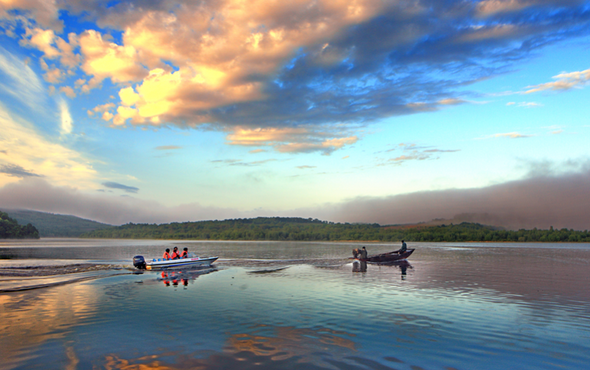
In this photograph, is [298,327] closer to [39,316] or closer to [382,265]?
[39,316]

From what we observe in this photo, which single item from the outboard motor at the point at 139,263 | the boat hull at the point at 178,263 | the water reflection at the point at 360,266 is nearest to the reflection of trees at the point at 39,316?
the outboard motor at the point at 139,263

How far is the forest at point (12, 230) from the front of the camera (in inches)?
6326

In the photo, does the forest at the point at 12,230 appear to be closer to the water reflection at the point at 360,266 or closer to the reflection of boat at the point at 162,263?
the reflection of boat at the point at 162,263

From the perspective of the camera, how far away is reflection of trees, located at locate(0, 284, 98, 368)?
12422mm

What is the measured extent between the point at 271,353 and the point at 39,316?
12722mm

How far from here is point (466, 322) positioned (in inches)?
625

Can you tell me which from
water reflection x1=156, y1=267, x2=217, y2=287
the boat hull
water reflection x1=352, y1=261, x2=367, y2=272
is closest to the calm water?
water reflection x1=156, y1=267, x2=217, y2=287

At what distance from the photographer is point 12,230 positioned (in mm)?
164375

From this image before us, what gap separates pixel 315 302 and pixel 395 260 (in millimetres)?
29578

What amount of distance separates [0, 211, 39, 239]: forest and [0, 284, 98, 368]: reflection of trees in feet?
588

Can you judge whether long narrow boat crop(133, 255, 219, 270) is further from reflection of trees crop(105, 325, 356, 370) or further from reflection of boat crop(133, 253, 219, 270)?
reflection of trees crop(105, 325, 356, 370)

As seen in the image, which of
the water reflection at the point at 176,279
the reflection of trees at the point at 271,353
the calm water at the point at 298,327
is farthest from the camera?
the water reflection at the point at 176,279

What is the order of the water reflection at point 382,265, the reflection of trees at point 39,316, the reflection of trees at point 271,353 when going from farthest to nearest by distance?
1. the water reflection at point 382,265
2. the reflection of trees at point 39,316
3. the reflection of trees at point 271,353

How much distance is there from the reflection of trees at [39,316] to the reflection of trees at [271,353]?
2.47 m
